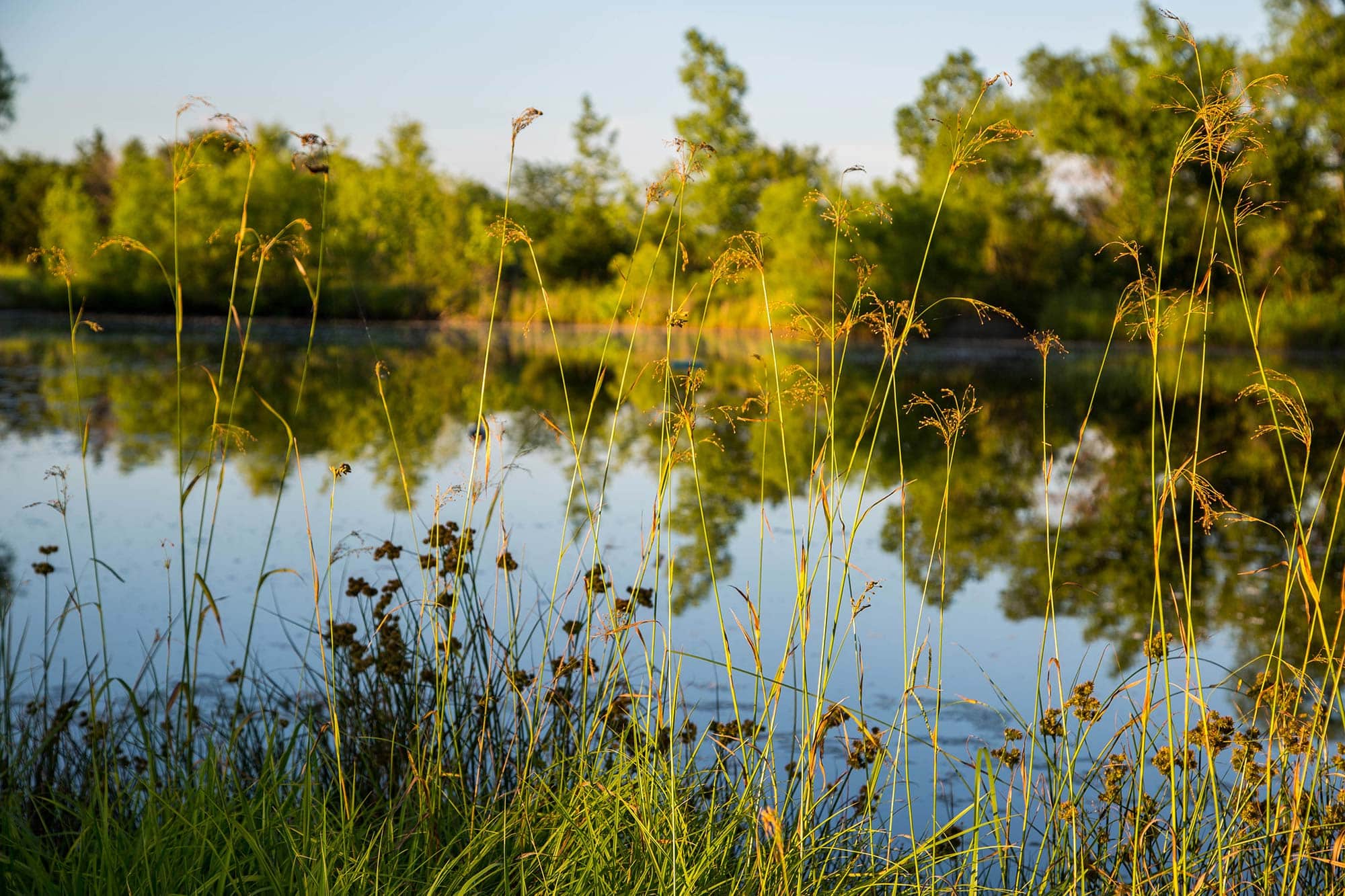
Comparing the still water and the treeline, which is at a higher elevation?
the treeline

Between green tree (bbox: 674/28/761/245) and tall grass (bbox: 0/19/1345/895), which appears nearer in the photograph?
tall grass (bbox: 0/19/1345/895)

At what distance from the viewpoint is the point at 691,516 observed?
5.95 metres

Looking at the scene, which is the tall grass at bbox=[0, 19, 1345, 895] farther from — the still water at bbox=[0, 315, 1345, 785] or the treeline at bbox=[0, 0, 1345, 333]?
the treeline at bbox=[0, 0, 1345, 333]

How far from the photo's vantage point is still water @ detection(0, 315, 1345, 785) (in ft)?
10.8

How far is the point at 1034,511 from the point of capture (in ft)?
21.0

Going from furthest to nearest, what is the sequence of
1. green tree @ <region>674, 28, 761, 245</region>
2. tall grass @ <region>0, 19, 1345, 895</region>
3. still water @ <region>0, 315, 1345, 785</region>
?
green tree @ <region>674, 28, 761, 245</region> < still water @ <region>0, 315, 1345, 785</region> < tall grass @ <region>0, 19, 1345, 895</region>

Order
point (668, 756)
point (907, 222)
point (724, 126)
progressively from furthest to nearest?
point (724, 126) < point (907, 222) < point (668, 756)

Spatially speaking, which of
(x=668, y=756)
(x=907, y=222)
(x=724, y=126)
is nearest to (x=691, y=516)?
(x=668, y=756)

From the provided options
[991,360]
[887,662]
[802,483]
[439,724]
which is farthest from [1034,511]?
[991,360]

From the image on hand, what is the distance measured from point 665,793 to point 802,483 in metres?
4.93

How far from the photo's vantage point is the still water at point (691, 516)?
3297 mm

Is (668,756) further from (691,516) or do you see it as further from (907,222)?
(907,222)

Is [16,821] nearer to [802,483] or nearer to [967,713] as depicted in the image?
[967,713]

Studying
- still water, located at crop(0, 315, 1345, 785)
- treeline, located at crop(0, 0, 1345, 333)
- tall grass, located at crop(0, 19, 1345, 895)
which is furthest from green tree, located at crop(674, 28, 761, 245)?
tall grass, located at crop(0, 19, 1345, 895)
